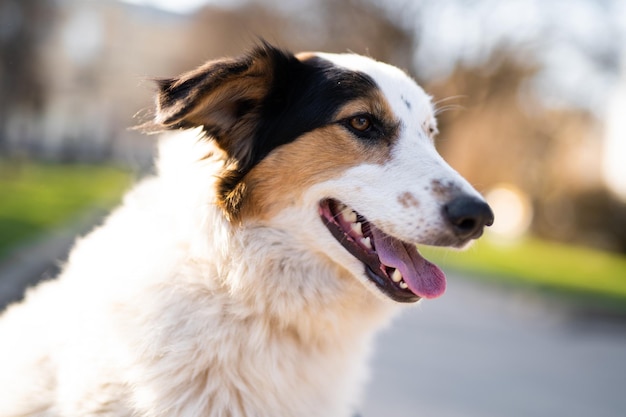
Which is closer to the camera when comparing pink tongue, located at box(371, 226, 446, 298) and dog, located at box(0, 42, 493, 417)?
dog, located at box(0, 42, 493, 417)

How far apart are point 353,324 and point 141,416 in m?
1.07

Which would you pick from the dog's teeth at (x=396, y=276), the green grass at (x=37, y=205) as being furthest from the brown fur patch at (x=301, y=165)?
the green grass at (x=37, y=205)

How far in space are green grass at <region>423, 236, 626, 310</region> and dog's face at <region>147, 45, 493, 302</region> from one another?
8492mm

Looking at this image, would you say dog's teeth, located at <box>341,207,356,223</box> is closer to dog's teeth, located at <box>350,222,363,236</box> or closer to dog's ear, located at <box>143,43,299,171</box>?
dog's teeth, located at <box>350,222,363,236</box>

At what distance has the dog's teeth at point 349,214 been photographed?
3.31 metres

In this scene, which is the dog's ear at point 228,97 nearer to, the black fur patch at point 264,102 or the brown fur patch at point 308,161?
the black fur patch at point 264,102

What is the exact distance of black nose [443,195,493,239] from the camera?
9.98 ft

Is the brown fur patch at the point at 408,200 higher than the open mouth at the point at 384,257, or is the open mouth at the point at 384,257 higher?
the brown fur patch at the point at 408,200

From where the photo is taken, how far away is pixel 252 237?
3242 millimetres

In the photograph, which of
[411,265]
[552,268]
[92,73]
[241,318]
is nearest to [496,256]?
[552,268]

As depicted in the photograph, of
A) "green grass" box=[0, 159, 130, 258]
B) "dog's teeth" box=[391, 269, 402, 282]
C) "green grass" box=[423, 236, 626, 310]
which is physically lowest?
"dog's teeth" box=[391, 269, 402, 282]

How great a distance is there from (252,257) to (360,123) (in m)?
0.87

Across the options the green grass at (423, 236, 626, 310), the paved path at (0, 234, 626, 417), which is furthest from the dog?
the green grass at (423, 236, 626, 310)

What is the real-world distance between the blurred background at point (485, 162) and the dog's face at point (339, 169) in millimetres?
477
